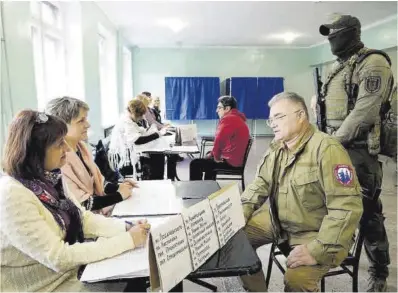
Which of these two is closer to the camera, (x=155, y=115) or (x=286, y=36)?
(x=155, y=115)

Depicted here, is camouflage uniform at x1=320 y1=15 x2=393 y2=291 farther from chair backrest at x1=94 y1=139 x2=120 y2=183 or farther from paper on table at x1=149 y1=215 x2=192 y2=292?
chair backrest at x1=94 y1=139 x2=120 y2=183

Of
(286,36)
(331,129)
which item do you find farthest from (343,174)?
(286,36)

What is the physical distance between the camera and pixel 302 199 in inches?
60.1

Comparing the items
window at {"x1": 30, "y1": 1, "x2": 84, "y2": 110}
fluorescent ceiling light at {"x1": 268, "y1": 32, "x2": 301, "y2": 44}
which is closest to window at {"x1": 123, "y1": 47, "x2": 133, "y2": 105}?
fluorescent ceiling light at {"x1": 268, "y1": 32, "x2": 301, "y2": 44}

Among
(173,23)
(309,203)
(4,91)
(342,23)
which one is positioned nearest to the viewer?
(309,203)

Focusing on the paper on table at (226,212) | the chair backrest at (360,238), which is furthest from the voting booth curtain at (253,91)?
the paper on table at (226,212)

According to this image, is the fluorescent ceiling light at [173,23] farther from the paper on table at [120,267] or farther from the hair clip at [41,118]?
the paper on table at [120,267]

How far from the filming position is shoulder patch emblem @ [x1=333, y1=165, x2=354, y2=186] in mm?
1398

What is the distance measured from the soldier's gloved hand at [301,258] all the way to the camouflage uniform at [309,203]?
2 centimetres

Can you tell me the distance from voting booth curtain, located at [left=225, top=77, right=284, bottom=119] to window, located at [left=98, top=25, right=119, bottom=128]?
3.52 m

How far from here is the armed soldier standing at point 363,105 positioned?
73.9 inches

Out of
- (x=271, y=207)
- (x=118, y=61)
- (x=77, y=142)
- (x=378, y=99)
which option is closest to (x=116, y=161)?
(x=77, y=142)

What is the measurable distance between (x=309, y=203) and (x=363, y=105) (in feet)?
2.38

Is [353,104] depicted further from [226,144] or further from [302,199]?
[226,144]
